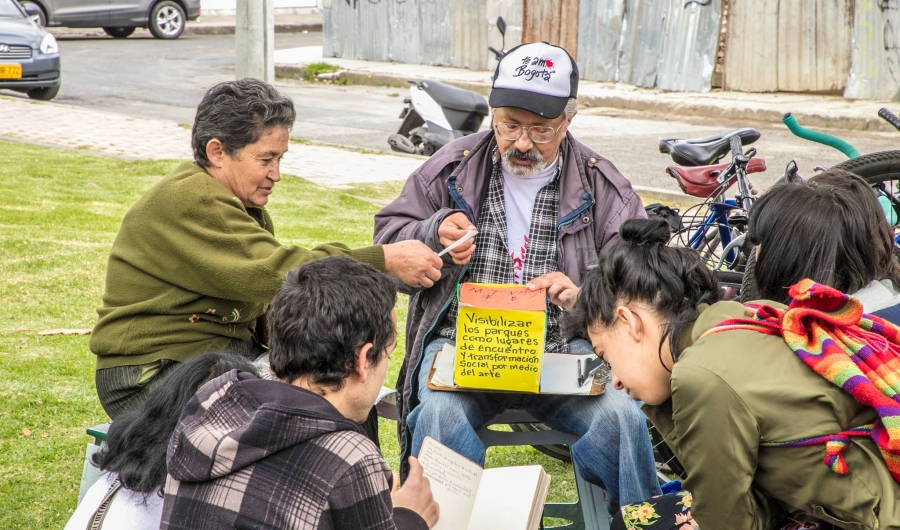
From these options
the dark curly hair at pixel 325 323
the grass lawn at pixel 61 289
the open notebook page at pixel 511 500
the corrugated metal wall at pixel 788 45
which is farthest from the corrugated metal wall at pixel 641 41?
the dark curly hair at pixel 325 323

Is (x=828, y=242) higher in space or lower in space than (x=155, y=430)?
higher

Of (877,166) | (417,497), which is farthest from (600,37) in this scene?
(417,497)

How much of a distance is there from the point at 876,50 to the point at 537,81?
1081 cm

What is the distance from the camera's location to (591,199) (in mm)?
3217

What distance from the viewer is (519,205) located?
3309 millimetres

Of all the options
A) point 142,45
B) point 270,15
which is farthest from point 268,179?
point 142,45

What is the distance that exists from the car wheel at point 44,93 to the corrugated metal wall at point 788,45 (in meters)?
9.55

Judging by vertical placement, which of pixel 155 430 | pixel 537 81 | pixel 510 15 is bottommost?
pixel 155 430

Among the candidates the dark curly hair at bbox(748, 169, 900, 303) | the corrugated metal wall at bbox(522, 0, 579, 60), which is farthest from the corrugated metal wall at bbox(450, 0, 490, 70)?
the dark curly hair at bbox(748, 169, 900, 303)

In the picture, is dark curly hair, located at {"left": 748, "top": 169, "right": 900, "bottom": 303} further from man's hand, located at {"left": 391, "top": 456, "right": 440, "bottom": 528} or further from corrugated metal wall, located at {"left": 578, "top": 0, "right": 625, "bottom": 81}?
corrugated metal wall, located at {"left": 578, "top": 0, "right": 625, "bottom": 81}

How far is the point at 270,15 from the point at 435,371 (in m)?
5.72

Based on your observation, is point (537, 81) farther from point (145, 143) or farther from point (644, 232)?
point (145, 143)

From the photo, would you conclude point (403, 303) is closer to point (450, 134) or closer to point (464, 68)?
point (450, 134)

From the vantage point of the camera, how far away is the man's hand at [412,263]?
2986 millimetres
